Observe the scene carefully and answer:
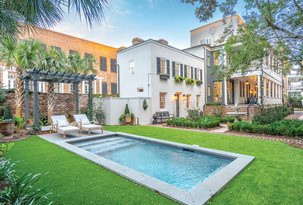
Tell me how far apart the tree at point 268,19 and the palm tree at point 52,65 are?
32.4 ft

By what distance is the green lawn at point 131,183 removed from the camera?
3166 millimetres

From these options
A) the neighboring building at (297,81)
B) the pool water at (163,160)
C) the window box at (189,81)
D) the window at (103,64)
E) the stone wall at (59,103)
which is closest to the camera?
the pool water at (163,160)

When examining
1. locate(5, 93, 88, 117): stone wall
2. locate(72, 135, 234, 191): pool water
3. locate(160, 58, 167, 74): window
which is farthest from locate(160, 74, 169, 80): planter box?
locate(72, 135, 234, 191): pool water

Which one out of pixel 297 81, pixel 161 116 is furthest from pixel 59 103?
pixel 297 81

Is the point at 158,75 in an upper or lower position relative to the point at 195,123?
upper

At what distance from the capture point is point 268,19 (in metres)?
7.46

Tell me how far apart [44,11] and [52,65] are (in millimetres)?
11628

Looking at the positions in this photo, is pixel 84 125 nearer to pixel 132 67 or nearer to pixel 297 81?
pixel 132 67

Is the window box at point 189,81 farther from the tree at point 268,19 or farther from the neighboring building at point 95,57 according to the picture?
the neighboring building at point 95,57

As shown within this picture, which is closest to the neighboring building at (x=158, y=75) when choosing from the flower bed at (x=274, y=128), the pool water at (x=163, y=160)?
the flower bed at (x=274, y=128)

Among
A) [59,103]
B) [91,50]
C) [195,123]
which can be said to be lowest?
[195,123]

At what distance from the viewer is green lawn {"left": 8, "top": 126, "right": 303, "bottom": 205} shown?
3166mm

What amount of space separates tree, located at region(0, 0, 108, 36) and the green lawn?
9.16ft

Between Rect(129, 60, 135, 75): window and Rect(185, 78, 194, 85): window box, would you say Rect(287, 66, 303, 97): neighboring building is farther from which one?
Rect(129, 60, 135, 75): window
